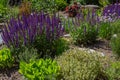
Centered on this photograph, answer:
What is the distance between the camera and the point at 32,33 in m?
5.65

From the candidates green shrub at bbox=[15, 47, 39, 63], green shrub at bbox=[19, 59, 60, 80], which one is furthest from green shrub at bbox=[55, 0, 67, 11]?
green shrub at bbox=[19, 59, 60, 80]

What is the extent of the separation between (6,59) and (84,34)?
1.94m

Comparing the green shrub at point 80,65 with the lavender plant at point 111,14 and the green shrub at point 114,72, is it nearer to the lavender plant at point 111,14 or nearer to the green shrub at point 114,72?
the green shrub at point 114,72

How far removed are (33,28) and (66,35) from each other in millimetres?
1842

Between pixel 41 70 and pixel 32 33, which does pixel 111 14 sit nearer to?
pixel 32 33

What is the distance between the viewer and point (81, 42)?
22.2ft

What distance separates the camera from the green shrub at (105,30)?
23.1 ft

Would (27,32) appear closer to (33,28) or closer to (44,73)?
(33,28)

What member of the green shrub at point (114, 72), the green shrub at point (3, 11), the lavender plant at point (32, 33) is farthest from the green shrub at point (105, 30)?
the green shrub at point (3, 11)

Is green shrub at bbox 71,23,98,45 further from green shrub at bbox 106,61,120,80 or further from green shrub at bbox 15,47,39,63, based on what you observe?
green shrub at bbox 106,61,120,80

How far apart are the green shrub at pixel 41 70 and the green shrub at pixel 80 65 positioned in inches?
6.1

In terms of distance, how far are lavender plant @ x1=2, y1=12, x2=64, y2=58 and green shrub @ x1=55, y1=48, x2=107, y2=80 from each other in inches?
29.3

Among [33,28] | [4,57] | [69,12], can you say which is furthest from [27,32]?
[69,12]

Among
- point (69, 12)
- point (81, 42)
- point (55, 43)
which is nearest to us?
point (55, 43)
